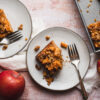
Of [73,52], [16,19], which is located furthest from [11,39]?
[73,52]

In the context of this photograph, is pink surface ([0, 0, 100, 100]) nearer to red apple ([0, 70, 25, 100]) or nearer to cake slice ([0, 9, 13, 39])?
red apple ([0, 70, 25, 100])

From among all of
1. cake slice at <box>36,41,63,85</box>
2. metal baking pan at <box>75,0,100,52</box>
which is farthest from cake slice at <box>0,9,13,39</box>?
metal baking pan at <box>75,0,100,52</box>

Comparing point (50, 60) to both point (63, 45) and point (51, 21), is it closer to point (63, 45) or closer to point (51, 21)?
point (63, 45)

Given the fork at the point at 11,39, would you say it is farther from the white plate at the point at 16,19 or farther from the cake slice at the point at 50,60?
the cake slice at the point at 50,60

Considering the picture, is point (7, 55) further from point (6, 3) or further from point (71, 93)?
point (71, 93)

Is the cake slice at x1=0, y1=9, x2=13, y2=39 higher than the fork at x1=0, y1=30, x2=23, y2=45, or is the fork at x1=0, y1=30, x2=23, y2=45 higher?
the cake slice at x1=0, y1=9, x2=13, y2=39

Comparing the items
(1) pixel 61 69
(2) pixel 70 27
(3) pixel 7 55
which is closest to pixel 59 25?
(2) pixel 70 27

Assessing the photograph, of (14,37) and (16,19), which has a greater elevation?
(16,19)
